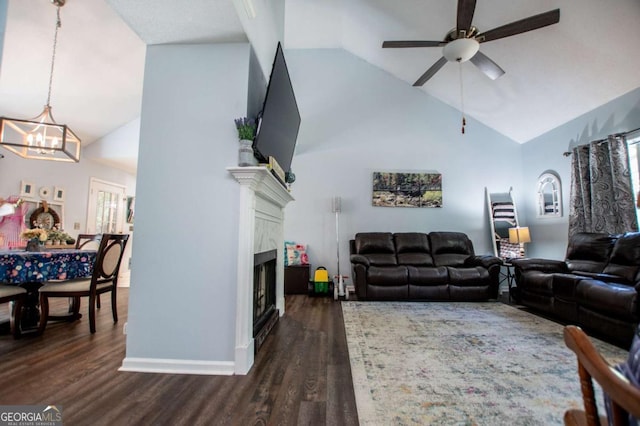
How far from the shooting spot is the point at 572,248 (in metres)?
3.40

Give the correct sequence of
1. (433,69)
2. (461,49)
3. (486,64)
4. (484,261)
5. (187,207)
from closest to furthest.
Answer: (187,207)
(461,49)
(486,64)
(433,69)
(484,261)

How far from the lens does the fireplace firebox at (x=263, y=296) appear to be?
84.2 inches

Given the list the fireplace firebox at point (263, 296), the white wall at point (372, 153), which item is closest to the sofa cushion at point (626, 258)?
the white wall at point (372, 153)

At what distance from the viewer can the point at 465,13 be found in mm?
2363

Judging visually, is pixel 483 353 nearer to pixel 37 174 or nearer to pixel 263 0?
pixel 263 0

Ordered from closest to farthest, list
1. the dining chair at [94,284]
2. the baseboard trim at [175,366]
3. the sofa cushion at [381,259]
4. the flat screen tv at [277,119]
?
the baseboard trim at [175,366]
the flat screen tv at [277,119]
the dining chair at [94,284]
the sofa cushion at [381,259]

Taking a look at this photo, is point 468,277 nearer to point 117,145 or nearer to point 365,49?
point 365,49

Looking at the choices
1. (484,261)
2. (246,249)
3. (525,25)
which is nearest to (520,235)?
(484,261)

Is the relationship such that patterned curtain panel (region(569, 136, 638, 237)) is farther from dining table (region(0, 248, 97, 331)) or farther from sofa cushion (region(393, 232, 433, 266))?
dining table (region(0, 248, 97, 331))

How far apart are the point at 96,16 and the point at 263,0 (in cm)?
189

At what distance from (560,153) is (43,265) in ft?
20.6

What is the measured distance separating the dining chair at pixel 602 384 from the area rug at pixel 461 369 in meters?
0.88

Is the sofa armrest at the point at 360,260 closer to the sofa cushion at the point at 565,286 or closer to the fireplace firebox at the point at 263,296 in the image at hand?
the fireplace firebox at the point at 263,296

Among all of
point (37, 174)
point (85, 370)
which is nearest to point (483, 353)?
point (85, 370)
